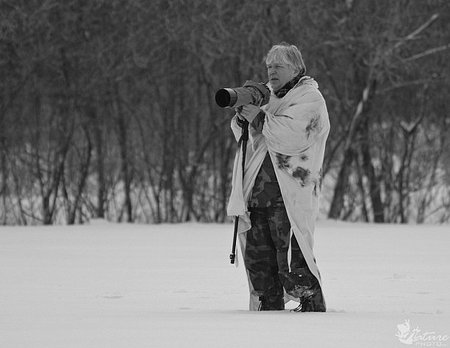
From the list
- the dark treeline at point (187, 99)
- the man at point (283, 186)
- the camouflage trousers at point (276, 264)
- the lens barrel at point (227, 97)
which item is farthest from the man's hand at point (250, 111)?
the dark treeline at point (187, 99)

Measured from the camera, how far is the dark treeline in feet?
49.7

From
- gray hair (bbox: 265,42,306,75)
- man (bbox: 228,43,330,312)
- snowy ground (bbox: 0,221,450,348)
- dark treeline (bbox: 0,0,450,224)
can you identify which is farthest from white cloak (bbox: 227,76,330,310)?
dark treeline (bbox: 0,0,450,224)

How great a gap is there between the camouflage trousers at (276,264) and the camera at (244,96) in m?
0.55

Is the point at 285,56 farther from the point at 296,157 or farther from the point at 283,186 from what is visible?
the point at 283,186

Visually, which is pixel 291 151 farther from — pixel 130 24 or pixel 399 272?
pixel 130 24

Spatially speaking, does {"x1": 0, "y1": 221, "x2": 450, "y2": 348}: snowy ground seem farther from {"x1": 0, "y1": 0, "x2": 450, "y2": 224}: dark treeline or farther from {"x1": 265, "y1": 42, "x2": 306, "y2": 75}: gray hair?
{"x1": 0, "y1": 0, "x2": 450, "y2": 224}: dark treeline

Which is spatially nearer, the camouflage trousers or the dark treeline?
the camouflage trousers

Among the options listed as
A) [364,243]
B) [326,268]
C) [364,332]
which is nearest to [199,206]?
[364,243]

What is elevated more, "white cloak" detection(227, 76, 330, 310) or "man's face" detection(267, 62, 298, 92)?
"man's face" detection(267, 62, 298, 92)

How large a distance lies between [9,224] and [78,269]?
20.3 feet

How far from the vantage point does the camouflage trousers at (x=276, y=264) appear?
5820 millimetres

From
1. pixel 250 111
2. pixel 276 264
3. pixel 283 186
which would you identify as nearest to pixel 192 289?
pixel 276 264

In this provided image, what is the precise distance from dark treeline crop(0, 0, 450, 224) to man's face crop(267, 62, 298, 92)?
8984 mm

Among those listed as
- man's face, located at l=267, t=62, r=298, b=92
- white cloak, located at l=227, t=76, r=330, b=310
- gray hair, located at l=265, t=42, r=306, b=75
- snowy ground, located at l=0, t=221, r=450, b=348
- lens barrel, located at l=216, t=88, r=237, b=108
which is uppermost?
gray hair, located at l=265, t=42, r=306, b=75
